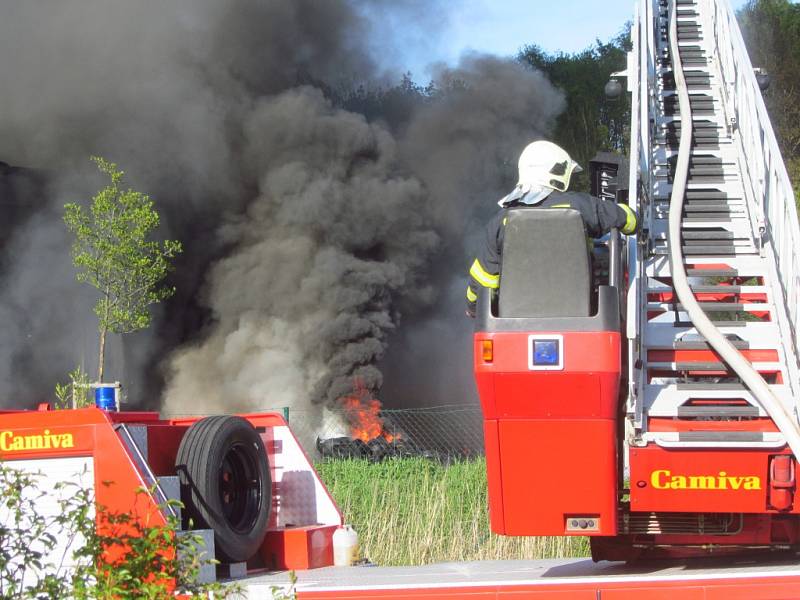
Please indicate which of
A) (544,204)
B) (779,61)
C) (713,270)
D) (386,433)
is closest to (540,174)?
(544,204)

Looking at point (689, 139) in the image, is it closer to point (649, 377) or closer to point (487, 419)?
point (649, 377)

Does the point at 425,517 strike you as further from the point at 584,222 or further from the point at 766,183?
the point at 584,222

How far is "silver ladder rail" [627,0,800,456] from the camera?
16.2 feet

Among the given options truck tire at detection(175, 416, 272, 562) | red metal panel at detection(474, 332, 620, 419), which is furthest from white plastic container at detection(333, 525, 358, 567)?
red metal panel at detection(474, 332, 620, 419)

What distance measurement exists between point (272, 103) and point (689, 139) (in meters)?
18.8

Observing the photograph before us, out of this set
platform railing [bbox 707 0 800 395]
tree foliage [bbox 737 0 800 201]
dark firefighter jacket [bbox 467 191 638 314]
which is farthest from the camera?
tree foliage [bbox 737 0 800 201]

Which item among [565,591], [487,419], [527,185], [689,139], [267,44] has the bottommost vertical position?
[565,591]

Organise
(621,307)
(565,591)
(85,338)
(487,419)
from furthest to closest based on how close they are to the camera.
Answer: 1. (85,338)
2. (621,307)
3. (487,419)
4. (565,591)

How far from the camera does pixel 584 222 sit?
15.3ft

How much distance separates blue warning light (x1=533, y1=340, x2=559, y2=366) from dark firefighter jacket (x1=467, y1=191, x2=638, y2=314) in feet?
1.25

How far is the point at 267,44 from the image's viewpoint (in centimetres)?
2519

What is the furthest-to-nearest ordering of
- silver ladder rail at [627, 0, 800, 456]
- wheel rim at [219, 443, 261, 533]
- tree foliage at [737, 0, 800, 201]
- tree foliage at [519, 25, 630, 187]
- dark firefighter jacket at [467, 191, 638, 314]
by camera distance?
tree foliage at [519, 25, 630, 187] → tree foliage at [737, 0, 800, 201] → wheel rim at [219, 443, 261, 533] → silver ladder rail at [627, 0, 800, 456] → dark firefighter jacket at [467, 191, 638, 314]

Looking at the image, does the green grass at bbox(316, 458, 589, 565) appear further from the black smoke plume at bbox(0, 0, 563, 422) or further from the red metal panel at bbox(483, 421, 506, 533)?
the black smoke plume at bbox(0, 0, 563, 422)

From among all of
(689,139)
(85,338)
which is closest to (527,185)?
(689,139)
